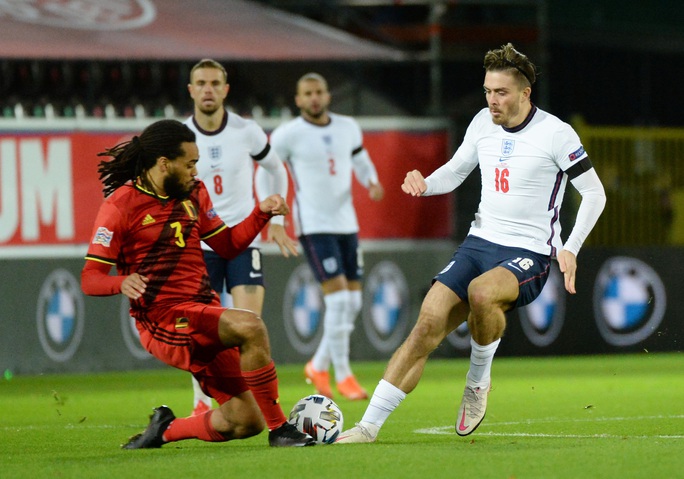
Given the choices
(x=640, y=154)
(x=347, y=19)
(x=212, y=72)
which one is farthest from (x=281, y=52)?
(x=212, y=72)

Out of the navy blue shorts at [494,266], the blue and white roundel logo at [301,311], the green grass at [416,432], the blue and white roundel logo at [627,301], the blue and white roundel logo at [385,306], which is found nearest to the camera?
the green grass at [416,432]

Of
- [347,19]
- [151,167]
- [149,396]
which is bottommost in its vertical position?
[149,396]

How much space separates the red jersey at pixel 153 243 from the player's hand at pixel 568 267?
5.98 feet

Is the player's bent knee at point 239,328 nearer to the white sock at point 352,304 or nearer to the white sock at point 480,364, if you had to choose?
the white sock at point 480,364

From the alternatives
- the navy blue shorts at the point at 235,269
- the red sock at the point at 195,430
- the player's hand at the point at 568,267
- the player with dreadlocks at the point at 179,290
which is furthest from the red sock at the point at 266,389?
the navy blue shorts at the point at 235,269

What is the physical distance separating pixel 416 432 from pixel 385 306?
7.32 meters

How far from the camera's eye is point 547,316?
52.3ft

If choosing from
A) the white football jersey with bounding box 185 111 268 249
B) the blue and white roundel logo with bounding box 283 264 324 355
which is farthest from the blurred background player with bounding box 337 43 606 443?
the blue and white roundel logo with bounding box 283 264 324 355

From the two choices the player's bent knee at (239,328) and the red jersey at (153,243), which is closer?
the player's bent knee at (239,328)

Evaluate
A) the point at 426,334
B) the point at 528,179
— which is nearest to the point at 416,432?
the point at 426,334

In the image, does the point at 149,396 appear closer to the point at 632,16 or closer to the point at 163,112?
the point at 163,112

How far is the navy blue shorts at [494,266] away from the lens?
7.49 meters

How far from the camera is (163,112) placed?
1520 centimetres

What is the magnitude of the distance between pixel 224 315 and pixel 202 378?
44 cm
